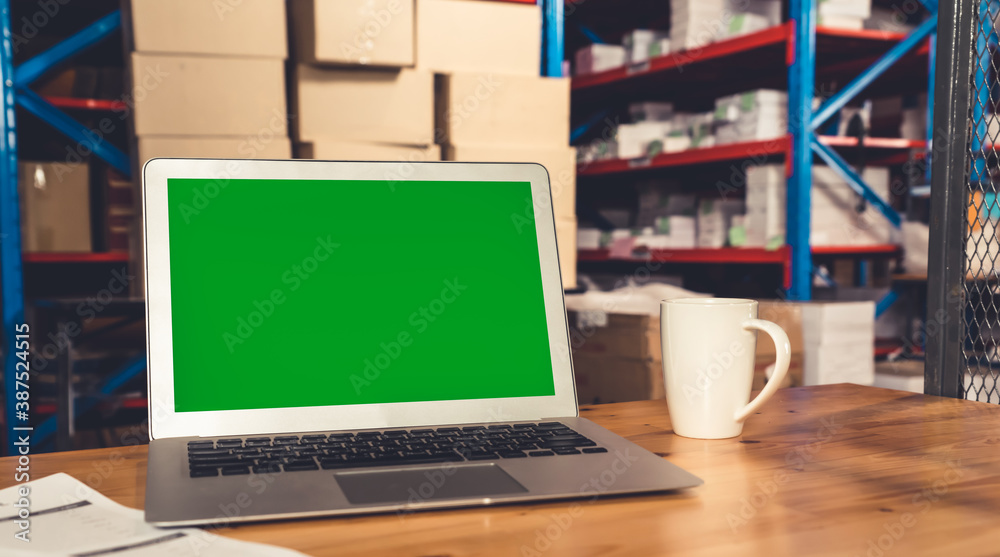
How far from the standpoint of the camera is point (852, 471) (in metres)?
0.60

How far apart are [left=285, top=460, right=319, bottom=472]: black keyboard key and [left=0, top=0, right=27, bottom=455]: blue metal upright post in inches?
74.7

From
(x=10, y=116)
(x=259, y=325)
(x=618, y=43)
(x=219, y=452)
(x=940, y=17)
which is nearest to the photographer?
(x=219, y=452)

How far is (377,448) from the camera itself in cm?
60

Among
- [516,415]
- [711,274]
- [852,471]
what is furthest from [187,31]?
[711,274]

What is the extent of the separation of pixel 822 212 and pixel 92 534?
2.78 meters

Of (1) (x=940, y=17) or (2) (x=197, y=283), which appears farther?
(1) (x=940, y=17)

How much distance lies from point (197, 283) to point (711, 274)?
3.51m

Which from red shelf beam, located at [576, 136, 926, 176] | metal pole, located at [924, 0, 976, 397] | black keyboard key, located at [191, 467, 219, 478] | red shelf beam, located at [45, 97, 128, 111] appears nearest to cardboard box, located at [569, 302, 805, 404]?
red shelf beam, located at [576, 136, 926, 176]

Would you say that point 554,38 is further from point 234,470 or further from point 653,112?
point 234,470

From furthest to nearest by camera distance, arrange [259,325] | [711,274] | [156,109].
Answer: [711,274] < [156,109] < [259,325]

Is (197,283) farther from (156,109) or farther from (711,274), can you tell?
(711,274)

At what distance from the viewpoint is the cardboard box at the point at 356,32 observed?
1955 millimetres

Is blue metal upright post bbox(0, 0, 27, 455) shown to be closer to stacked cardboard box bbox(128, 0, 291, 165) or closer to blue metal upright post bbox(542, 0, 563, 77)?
stacked cardboard box bbox(128, 0, 291, 165)

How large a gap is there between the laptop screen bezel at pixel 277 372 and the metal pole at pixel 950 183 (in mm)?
448
